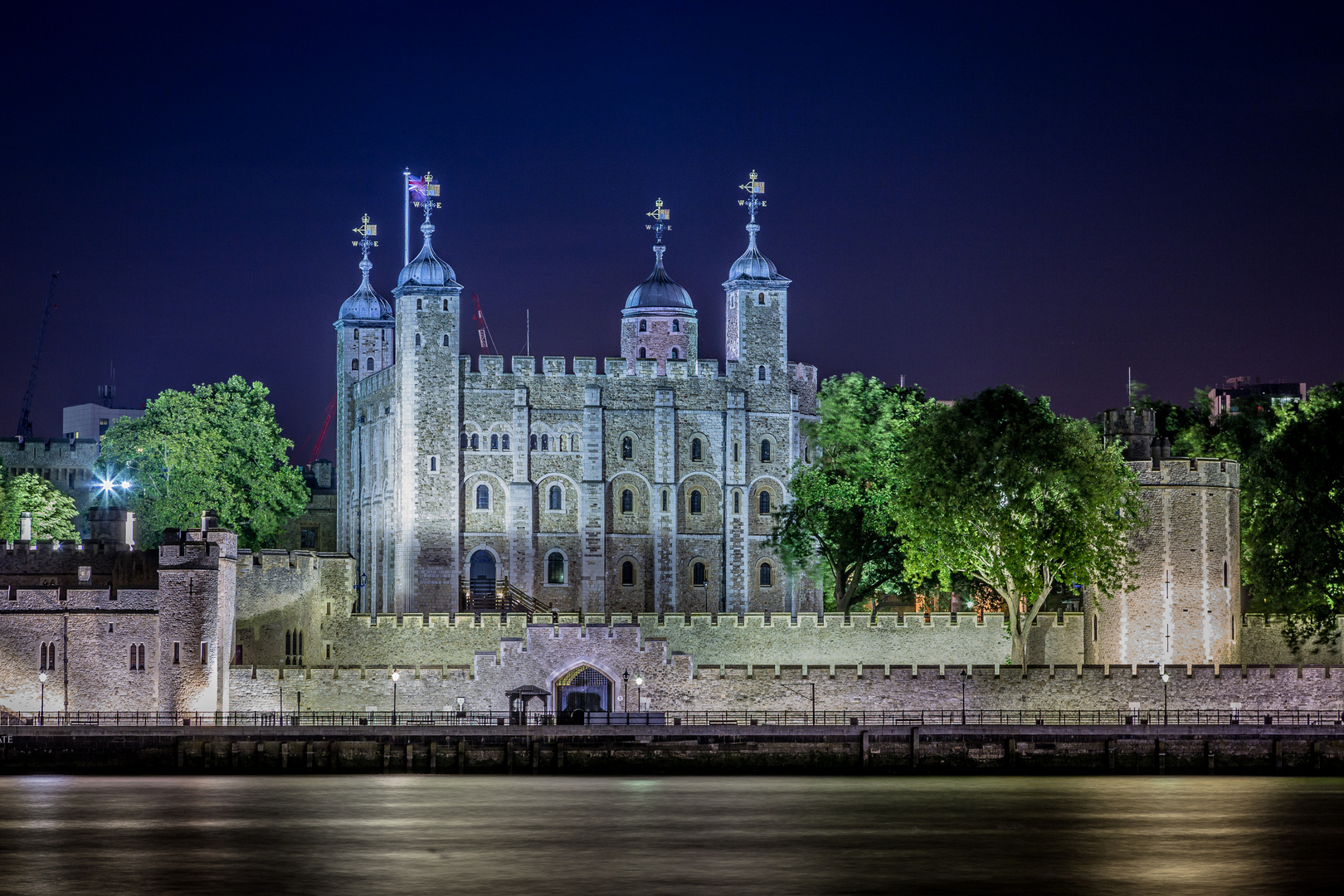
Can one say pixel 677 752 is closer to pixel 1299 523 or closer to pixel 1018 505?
pixel 1018 505

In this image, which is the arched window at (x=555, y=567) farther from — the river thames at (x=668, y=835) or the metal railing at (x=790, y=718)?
the river thames at (x=668, y=835)

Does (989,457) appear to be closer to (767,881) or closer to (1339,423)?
(1339,423)

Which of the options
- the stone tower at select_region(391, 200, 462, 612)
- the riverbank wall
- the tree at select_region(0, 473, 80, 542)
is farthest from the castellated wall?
the tree at select_region(0, 473, 80, 542)

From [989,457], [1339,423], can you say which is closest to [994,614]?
[989,457]

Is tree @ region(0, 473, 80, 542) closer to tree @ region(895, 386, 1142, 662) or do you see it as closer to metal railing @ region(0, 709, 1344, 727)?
metal railing @ region(0, 709, 1344, 727)

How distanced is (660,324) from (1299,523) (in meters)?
35.5

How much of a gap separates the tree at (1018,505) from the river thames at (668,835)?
38.7ft

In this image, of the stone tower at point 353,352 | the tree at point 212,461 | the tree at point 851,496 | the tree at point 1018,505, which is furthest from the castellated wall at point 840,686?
the stone tower at point 353,352

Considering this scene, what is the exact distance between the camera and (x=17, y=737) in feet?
197

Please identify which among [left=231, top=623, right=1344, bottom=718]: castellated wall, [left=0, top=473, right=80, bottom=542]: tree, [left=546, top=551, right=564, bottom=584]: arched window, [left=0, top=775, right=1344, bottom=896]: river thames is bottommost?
[left=0, top=775, right=1344, bottom=896]: river thames

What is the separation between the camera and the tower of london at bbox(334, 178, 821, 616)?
298 feet

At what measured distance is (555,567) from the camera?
302ft

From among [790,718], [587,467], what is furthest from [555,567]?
[790,718]

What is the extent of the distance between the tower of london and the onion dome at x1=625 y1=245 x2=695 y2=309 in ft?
17.2
